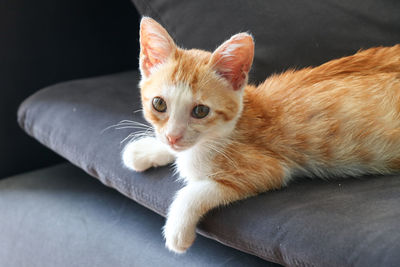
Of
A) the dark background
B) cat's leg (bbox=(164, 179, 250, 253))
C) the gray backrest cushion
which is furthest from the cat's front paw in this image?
the dark background

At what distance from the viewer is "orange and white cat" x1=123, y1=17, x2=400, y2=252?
0.98m

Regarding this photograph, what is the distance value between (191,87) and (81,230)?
20.9 inches

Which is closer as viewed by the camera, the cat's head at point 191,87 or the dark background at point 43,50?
the cat's head at point 191,87

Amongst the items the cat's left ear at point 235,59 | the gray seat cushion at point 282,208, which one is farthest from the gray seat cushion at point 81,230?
the cat's left ear at point 235,59

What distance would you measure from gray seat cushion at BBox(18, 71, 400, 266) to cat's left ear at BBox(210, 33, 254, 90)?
25 cm

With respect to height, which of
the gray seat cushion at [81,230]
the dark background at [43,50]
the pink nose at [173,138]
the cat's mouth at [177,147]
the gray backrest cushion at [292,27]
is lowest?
the gray seat cushion at [81,230]

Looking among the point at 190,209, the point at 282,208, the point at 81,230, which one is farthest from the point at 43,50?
the point at 282,208

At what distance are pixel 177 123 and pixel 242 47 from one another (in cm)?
20

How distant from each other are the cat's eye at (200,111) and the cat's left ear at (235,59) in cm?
9

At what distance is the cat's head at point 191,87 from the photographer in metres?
0.98

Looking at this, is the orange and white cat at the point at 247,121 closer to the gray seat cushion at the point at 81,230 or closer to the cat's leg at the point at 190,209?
the cat's leg at the point at 190,209

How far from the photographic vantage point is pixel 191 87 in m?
1.00

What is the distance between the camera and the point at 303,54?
129 cm

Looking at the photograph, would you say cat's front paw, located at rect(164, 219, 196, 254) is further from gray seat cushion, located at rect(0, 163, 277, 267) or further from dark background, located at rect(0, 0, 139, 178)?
dark background, located at rect(0, 0, 139, 178)
